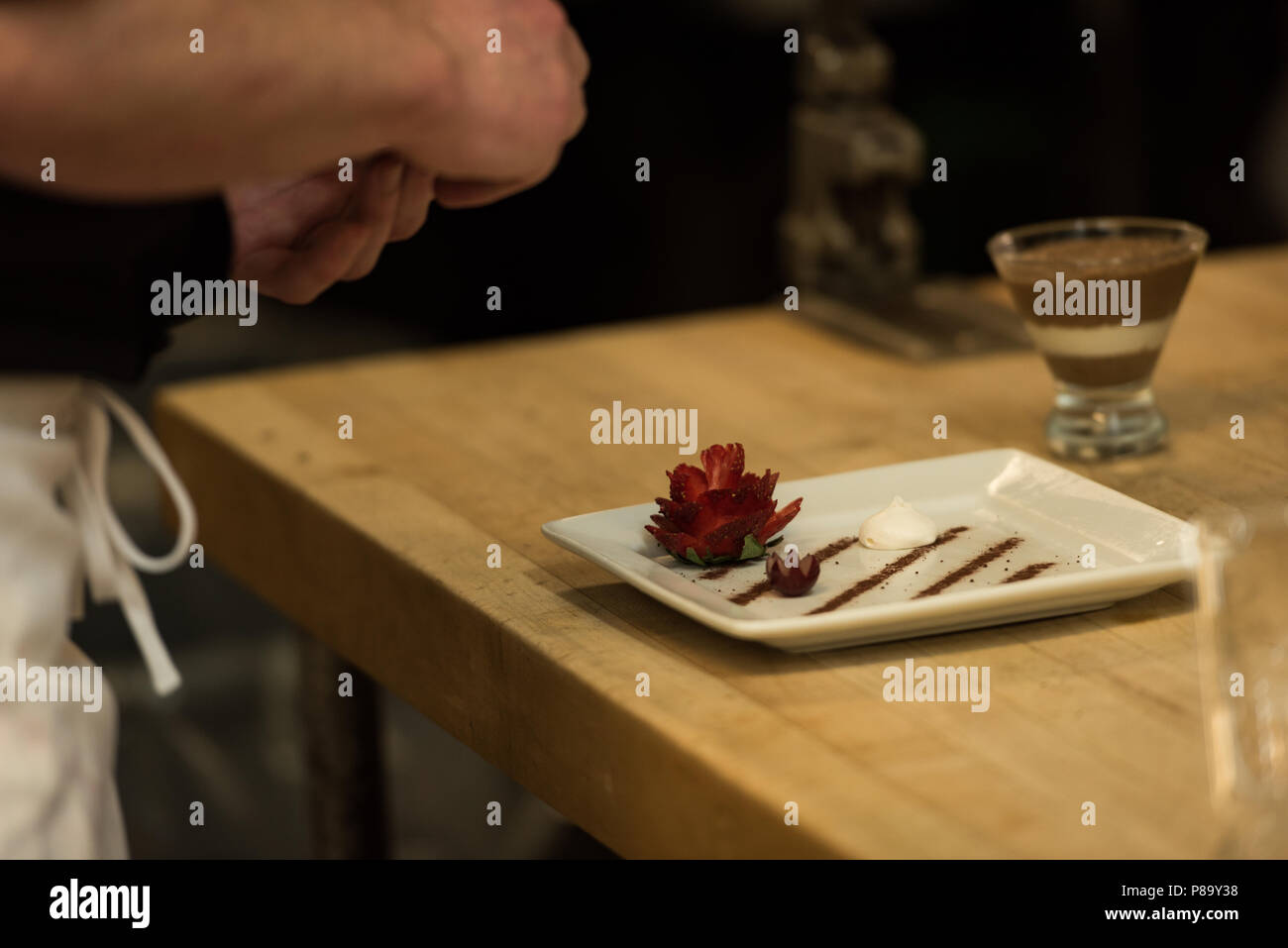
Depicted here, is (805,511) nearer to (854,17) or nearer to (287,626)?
(854,17)

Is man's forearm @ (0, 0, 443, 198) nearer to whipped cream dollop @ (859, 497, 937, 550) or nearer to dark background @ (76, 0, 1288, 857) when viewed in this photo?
whipped cream dollop @ (859, 497, 937, 550)

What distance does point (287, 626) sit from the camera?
9.68 feet

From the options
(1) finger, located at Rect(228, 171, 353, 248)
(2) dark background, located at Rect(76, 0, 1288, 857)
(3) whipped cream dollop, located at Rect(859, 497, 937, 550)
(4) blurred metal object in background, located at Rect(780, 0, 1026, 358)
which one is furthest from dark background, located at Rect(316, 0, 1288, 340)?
(3) whipped cream dollop, located at Rect(859, 497, 937, 550)

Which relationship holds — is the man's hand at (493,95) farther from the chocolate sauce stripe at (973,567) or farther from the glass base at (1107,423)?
the glass base at (1107,423)

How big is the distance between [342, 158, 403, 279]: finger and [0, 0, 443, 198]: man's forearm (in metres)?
0.15

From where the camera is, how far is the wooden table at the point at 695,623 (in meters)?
0.82

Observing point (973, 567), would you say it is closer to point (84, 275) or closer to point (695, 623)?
point (695, 623)

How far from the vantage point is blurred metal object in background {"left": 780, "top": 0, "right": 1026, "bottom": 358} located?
5.95 feet

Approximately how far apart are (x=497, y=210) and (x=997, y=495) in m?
2.23

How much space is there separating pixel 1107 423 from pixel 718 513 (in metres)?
0.41

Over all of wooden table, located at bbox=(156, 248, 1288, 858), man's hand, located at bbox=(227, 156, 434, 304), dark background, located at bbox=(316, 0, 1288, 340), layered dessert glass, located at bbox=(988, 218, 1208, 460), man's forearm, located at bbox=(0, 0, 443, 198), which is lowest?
wooden table, located at bbox=(156, 248, 1288, 858)

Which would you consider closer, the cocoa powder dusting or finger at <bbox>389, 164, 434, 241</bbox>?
the cocoa powder dusting

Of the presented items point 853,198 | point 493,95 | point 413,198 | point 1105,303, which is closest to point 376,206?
point 413,198
